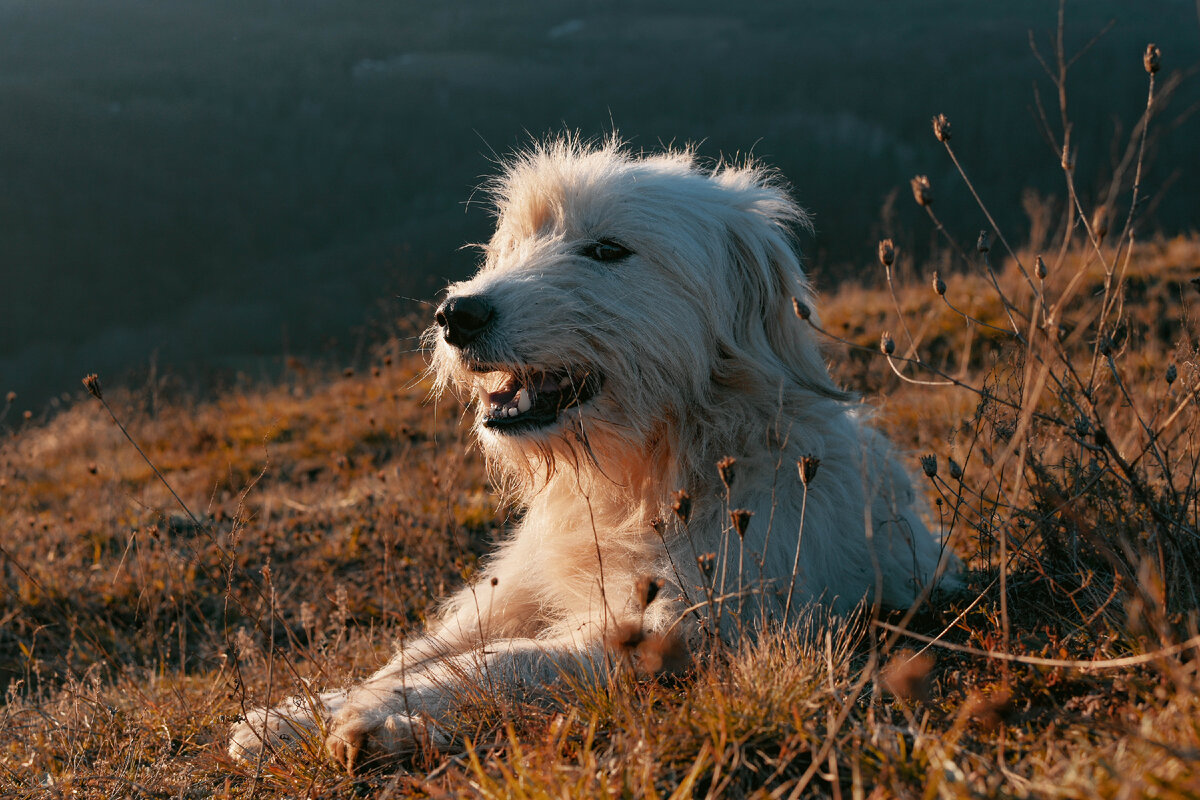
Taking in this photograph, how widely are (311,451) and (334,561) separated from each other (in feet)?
9.97

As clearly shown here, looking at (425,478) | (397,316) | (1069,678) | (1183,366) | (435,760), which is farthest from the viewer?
(397,316)

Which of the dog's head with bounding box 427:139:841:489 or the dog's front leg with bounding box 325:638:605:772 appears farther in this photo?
the dog's head with bounding box 427:139:841:489

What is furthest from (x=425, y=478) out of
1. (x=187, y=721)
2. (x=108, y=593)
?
(x=187, y=721)

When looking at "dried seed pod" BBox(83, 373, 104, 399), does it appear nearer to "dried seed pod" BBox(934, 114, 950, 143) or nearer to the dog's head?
the dog's head

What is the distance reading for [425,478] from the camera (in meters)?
6.43

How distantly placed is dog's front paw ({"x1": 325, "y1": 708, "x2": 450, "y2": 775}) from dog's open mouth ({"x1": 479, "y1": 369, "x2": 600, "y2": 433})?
108cm

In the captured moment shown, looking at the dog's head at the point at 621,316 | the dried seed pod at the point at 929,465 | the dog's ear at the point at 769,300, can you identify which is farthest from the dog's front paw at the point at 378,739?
the dog's ear at the point at 769,300

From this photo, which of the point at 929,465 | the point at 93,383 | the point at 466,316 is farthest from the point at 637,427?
the point at 93,383

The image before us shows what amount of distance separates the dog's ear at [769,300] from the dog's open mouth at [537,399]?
26.4 inches

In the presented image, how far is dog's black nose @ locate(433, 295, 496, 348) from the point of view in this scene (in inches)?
120

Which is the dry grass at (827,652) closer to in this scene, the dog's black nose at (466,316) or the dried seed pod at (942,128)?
the dried seed pod at (942,128)

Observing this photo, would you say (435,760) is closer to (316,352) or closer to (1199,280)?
(1199,280)

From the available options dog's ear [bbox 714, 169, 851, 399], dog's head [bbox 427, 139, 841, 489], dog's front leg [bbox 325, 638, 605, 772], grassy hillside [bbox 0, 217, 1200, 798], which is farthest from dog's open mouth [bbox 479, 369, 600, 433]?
dog's front leg [bbox 325, 638, 605, 772]

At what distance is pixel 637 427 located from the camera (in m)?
3.12
